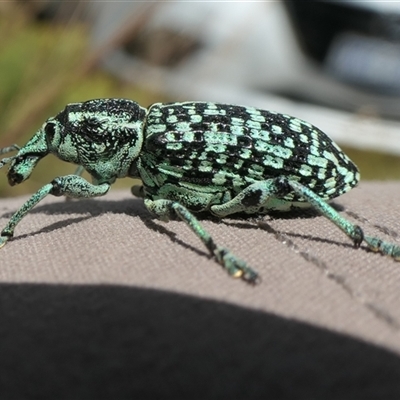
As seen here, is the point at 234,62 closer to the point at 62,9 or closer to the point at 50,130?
the point at 62,9

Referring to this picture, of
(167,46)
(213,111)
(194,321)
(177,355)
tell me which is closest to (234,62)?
(167,46)

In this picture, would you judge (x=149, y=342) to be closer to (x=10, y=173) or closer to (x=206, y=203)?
(x=206, y=203)

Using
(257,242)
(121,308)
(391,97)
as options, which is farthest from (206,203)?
(391,97)

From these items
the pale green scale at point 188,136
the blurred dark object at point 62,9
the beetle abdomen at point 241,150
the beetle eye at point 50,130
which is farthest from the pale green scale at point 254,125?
the blurred dark object at point 62,9

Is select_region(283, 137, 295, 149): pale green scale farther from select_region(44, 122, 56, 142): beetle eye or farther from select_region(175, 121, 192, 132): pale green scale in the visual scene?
select_region(44, 122, 56, 142): beetle eye

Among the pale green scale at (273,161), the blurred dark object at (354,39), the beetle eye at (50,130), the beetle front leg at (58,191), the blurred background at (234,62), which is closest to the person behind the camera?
the beetle front leg at (58,191)

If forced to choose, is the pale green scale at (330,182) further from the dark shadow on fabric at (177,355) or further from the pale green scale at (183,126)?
the dark shadow on fabric at (177,355)
